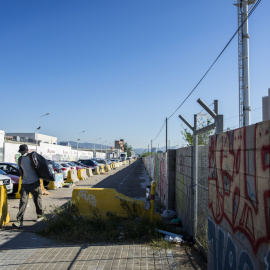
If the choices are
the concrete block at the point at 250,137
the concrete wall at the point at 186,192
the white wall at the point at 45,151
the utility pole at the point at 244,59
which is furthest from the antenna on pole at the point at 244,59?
the white wall at the point at 45,151

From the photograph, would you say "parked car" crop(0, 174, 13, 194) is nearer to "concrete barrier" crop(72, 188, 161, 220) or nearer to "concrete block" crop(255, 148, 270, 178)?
"concrete barrier" crop(72, 188, 161, 220)

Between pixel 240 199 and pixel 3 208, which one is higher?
pixel 240 199

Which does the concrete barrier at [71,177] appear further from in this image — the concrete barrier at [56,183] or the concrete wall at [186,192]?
the concrete wall at [186,192]

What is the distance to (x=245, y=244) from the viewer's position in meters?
3.12

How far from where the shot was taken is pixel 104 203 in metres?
7.71

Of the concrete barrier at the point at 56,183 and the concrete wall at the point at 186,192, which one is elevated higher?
the concrete wall at the point at 186,192

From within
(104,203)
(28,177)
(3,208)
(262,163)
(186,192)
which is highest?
(262,163)

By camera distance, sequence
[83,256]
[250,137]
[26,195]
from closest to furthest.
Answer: [250,137] → [83,256] → [26,195]

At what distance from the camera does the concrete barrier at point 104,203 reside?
7.60 m

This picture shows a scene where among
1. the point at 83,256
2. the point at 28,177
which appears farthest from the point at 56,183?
the point at 83,256

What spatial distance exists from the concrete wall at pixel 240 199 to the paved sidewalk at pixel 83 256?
922mm

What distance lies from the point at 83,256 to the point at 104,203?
96.8 inches

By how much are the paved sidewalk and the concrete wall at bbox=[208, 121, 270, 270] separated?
0.92 meters

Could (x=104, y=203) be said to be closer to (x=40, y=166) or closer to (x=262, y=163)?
(x=40, y=166)
